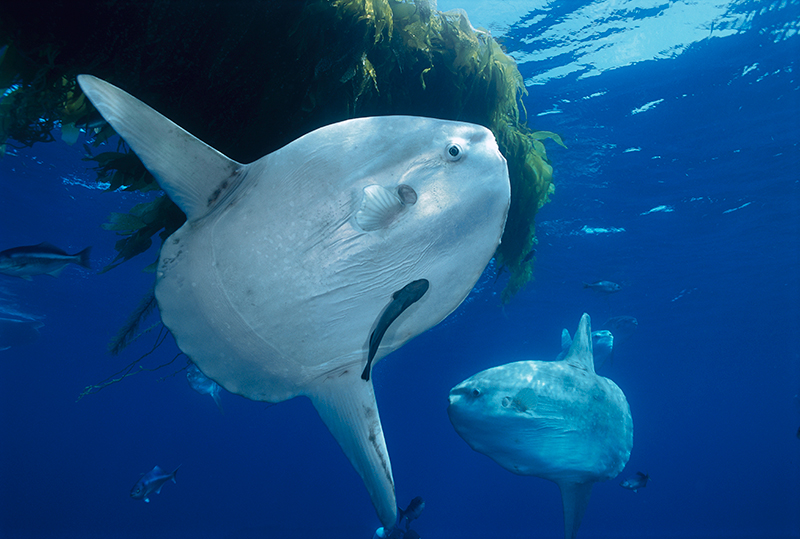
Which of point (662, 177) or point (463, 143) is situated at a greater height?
point (463, 143)

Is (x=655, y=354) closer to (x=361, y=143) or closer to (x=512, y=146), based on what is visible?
(x=512, y=146)

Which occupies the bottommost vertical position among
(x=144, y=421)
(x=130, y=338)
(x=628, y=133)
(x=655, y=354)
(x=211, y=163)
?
(x=144, y=421)

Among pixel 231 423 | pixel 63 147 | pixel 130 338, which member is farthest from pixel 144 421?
pixel 130 338

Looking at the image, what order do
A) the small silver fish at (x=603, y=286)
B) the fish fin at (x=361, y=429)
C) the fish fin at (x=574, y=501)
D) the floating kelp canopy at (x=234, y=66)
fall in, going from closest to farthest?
the fish fin at (x=361, y=429)
the floating kelp canopy at (x=234, y=66)
the fish fin at (x=574, y=501)
the small silver fish at (x=603, y=286)

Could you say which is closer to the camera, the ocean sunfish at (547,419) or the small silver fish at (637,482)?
the ocean sunfish at (547,419)

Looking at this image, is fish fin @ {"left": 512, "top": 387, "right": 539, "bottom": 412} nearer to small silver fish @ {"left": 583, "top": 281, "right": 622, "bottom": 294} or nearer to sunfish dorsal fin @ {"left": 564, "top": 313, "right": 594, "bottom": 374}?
sunfish dorsal fin @ {"left": 564, "top": 313, "right": 594, "bottom": 374}

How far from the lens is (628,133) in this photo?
11.0m

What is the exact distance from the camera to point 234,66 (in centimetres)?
254

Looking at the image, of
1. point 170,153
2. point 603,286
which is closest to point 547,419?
point 170,153

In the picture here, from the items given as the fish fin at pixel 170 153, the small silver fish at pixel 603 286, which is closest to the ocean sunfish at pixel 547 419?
the fish fin at pixel 170 153

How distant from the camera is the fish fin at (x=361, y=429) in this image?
1745 mm

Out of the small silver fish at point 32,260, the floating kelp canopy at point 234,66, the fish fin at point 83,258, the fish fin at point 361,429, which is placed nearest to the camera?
the fish fin at point 361,429

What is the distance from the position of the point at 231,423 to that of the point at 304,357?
129 m

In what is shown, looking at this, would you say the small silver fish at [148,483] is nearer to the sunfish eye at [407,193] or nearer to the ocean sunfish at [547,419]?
the ocean sunfish at [547,419]
